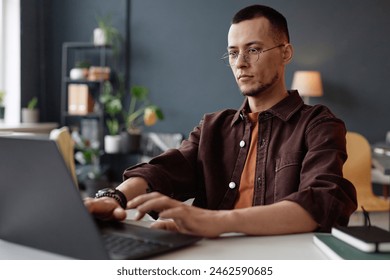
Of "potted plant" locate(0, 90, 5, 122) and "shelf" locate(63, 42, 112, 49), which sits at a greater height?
"shelf" locate(63, 42, 112, 49)

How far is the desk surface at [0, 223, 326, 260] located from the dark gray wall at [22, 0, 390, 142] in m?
2.29

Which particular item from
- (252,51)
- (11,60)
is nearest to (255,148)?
(252,51)

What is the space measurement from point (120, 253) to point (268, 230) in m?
0.33

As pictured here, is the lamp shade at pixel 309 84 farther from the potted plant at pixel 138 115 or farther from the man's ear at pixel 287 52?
the man's ear at pixel 287 52

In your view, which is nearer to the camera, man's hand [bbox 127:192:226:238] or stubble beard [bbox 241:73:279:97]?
man's hand [bbox 127:192:226:238]

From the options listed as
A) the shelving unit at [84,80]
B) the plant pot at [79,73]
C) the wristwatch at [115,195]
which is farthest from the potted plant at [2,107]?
the wristwatch at [115,195]

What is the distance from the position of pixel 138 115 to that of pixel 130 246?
188 inches

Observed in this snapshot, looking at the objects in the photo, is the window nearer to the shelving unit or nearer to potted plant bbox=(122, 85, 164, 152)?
the shelving unit

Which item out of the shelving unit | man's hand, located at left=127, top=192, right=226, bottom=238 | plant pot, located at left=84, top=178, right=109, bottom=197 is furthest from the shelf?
man's hand, located at left=127, top=192, right=226, bottom=238

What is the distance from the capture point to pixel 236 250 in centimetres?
89

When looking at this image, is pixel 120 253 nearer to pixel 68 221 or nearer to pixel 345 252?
pixel 68 221

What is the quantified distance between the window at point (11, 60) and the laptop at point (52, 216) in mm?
4985

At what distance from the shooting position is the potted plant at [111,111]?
529cm

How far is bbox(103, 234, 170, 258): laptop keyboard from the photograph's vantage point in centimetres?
81
